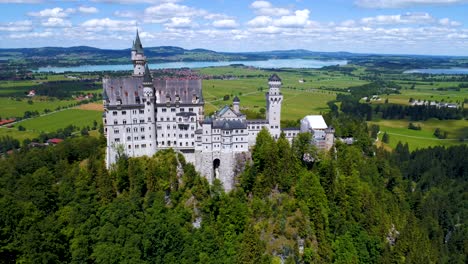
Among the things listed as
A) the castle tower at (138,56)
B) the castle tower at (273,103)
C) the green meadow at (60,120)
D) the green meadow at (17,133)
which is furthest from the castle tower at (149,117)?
the green meadow at (60,120)

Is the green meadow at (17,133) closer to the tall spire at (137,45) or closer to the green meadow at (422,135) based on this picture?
the tall spire at (137,45)

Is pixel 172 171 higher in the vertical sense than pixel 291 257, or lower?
higher

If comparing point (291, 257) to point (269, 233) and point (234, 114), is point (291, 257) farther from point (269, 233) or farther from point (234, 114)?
point (234, 114)

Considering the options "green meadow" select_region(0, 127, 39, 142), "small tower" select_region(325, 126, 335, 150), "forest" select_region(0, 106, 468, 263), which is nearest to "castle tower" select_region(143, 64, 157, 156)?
"forest" select_region(0, 106, 468, 263)

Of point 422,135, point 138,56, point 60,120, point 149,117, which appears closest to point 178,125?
point 149,117

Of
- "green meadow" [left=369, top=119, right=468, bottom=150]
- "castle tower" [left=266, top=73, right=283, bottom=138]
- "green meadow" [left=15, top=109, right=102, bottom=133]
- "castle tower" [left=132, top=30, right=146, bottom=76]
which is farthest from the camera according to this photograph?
"green meadow" [left=15, top=109, right=102, bottom=133]

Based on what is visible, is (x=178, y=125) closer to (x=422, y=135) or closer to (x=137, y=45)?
(x=137, y=45)

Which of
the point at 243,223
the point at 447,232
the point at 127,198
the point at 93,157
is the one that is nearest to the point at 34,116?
the point at 93,157

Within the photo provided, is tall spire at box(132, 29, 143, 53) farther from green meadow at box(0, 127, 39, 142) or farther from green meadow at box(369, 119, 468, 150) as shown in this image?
green meadow at box(369, 119, 468, 150)
